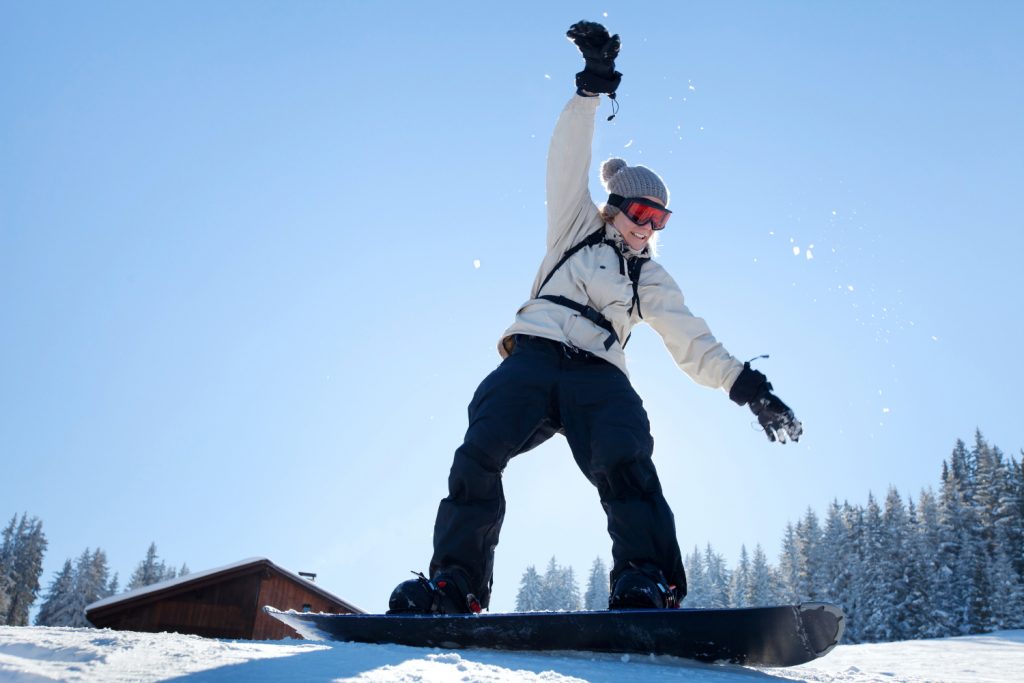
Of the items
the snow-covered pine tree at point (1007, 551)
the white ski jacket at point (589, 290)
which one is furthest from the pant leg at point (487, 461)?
the snow-covered pine tree at point (1007, 551)

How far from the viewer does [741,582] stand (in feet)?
181

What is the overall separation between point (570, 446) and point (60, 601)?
6468 centimetres

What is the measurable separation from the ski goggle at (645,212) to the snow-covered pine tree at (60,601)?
196 feet

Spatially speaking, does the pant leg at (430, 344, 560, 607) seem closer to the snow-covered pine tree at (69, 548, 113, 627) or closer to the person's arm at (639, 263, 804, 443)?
the person's arm at (639, 263, 804, 443)

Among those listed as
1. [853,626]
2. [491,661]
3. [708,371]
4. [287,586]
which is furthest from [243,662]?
[853,626]

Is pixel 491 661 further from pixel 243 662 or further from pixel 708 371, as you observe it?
pixel 708 371

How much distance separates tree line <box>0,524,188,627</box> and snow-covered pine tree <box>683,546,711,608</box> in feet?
131

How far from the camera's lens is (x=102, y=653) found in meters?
1.46

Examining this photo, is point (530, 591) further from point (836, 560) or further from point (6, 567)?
point (6, 567)

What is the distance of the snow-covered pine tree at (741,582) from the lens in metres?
51.9

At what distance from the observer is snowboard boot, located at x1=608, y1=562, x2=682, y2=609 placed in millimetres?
2664

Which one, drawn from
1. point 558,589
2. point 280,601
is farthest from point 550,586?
point 280,601

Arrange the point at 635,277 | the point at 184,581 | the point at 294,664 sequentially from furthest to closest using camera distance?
1. the point at 184,581
2. the point at 635,277
3. the point at 294,664

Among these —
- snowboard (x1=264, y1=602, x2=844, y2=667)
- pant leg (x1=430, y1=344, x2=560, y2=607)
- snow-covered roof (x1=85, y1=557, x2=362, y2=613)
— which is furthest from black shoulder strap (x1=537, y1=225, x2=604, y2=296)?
snow-covered roof (x1=85, y1=557, x2=362, y2=613)
